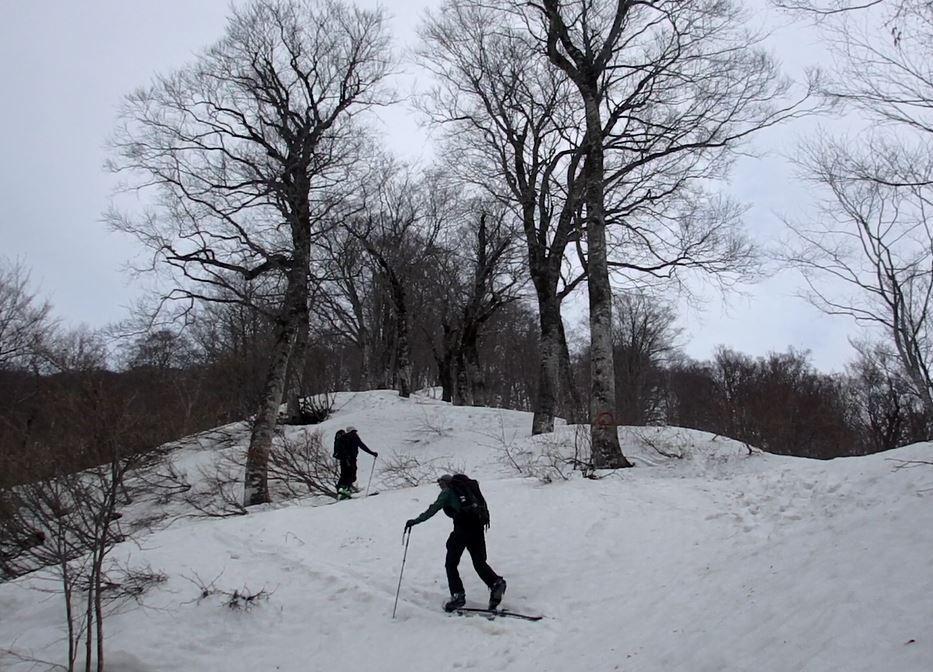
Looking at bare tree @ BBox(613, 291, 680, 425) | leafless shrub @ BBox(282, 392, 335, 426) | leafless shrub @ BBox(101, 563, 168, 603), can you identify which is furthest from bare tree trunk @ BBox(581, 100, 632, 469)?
bare tree @ BBox(613, 291, 680, 425)

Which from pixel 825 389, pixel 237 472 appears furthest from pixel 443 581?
pixel 825 389

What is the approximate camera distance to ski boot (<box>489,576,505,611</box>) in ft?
20.4

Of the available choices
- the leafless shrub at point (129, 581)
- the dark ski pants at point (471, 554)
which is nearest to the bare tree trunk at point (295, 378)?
the leafless shrub at point (129, 581)

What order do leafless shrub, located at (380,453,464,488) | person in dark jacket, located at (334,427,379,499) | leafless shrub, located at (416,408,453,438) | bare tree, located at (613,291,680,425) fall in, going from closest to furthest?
person in dark jacket, located at (334,427,379,499) < leafless shrub, located at (380,453,464,488) < leafless shrub, located at (416,408,453,438) < bare tree, located at (613,291,680,425)

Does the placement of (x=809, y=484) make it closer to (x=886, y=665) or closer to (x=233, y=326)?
(x=886, y=665)

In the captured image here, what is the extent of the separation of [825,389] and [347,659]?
37.9m

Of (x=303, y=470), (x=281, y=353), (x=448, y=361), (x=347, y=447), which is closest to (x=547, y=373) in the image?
(x=347, y=447)

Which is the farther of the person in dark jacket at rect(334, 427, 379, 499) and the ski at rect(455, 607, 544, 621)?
the person in dark jacket at rect(334, 427, 379, 499)

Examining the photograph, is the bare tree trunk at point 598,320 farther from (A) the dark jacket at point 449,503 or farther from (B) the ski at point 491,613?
(B) the ski at point 491,613

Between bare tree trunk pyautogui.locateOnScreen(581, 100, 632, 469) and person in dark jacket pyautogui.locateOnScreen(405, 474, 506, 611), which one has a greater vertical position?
bare tree trunk pyautogui.locateOnScreen(581, 100, 632, 469)

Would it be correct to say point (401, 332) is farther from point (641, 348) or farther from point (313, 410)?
point (641, 348)

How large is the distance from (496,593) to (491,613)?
20 cm

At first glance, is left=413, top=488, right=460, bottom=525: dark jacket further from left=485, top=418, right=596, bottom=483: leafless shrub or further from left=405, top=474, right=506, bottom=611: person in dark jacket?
left=485, top=418, right=596, bottom=483: leafless shrub

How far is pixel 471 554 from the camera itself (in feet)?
21.2
